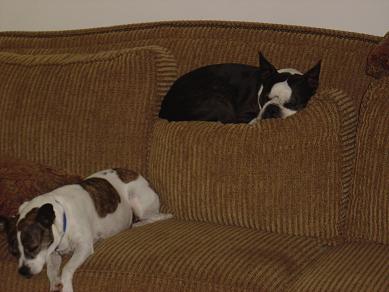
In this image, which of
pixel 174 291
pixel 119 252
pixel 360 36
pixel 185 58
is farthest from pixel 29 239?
pixel 360 36

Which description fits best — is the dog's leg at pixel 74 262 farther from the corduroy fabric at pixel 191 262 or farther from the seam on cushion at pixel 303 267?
the seam on cushion at pixel 303 267

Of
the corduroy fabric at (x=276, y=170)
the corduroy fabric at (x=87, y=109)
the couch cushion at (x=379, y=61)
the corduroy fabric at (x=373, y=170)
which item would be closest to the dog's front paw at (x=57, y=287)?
the corduroy fabric at (x=276, y=170)

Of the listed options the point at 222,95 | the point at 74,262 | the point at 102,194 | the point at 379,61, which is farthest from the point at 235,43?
the point at 74,262

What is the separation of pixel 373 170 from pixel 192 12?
6.19ft

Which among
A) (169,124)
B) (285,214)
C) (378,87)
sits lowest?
(285,214)

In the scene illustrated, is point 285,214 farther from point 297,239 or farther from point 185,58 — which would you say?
point 185,58

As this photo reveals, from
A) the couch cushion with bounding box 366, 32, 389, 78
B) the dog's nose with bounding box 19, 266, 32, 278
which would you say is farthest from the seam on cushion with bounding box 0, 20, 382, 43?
the dog's nose with bounding box 19, 266, 32, 278

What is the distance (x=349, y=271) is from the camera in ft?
9.17

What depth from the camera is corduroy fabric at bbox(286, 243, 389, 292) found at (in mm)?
2654

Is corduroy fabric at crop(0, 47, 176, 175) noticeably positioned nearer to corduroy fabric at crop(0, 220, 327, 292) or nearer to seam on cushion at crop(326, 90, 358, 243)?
corduroy fabric at crop(0, 220, 327, 292)

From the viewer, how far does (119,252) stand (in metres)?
3.02

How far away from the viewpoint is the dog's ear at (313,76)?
3.46 m

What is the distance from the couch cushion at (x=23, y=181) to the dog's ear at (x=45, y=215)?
0.34m

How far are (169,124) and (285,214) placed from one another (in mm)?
852
